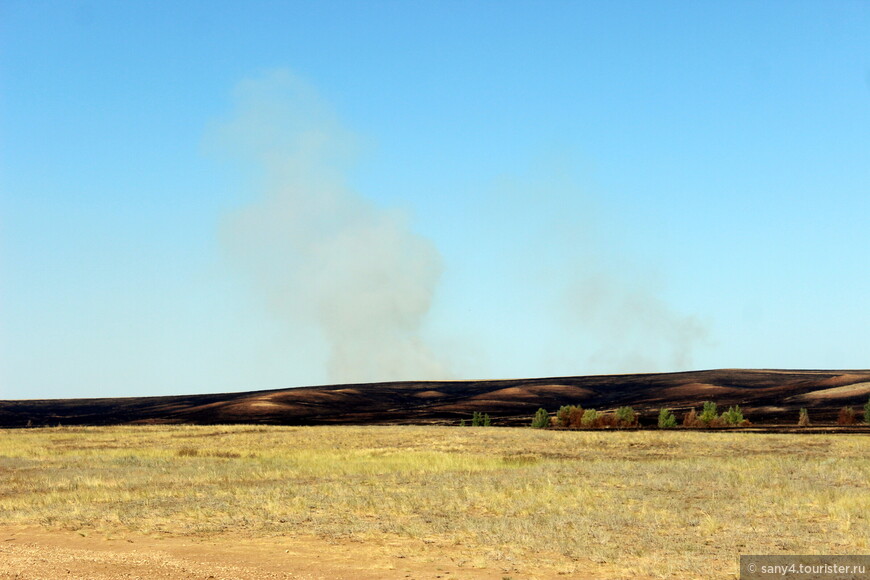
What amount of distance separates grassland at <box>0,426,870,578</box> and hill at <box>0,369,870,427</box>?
117 ft

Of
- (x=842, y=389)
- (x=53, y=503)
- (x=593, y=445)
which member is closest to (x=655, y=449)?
(x=593, y=445)

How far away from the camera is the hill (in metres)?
82.9

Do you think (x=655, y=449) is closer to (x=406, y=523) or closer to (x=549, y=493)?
(x=549, y=493)

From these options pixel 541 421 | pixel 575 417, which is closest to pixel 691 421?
pixel 575 417

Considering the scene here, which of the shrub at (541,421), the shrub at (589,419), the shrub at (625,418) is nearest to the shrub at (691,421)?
the shrub at (625,418)

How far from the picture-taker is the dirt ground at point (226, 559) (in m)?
12.7

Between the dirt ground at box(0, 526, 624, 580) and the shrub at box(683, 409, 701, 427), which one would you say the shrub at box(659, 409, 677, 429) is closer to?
the shrub at box(683, 409, 701, 427)

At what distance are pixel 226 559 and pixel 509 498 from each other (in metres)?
9.05

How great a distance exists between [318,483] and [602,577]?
15010 mm

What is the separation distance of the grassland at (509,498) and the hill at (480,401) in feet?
117

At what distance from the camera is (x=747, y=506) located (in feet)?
63.7

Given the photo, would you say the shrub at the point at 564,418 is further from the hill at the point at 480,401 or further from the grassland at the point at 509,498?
the grassland at the point at 509,498

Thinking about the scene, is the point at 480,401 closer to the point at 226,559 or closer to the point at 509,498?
the point at 509,498

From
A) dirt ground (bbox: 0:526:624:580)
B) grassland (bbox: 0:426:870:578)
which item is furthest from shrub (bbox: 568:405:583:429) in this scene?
dirt ground (bbox: 0:526:624:580)
